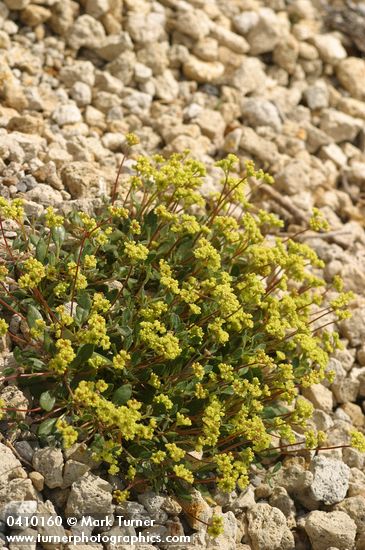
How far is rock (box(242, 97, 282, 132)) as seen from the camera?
22.3 ft

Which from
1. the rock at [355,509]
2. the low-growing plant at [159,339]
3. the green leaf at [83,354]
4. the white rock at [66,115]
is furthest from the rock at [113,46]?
the rock at [355,509]

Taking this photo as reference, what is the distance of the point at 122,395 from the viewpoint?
3814mm

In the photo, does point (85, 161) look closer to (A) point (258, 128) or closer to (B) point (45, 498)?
(A) point (258, 128)

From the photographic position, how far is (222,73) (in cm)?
709

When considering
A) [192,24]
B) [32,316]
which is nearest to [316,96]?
[192,24]

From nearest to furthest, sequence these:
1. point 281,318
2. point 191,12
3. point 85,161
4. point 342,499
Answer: point 342,499 → point 281,318 → point 85,161 → point 191,12

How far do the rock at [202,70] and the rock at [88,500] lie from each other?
469 centimetres

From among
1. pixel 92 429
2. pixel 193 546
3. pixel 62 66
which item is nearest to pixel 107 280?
pixel 92 429

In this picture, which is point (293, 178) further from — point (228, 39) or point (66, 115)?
point (66, 115)

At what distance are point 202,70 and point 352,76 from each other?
200cm

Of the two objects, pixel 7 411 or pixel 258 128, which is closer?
pixel 7 411

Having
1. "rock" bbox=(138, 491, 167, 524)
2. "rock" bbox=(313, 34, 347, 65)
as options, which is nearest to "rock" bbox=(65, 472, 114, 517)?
"rock" bbox=(138, 491, 167, 524)

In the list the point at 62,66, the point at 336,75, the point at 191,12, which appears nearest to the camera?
the point at 62,66

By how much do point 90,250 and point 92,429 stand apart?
120cm
